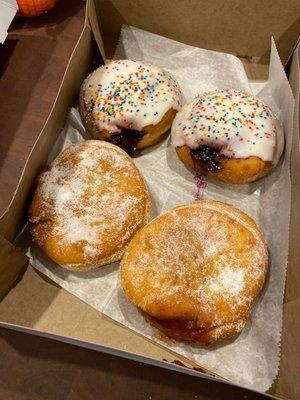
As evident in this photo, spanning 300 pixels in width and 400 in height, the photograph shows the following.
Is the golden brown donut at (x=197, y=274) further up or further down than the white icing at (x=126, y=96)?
further down

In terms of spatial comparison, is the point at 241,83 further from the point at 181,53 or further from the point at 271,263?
the point at 271,263

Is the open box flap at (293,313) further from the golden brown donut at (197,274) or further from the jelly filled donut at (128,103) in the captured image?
the jelly filled donut at (128,103)

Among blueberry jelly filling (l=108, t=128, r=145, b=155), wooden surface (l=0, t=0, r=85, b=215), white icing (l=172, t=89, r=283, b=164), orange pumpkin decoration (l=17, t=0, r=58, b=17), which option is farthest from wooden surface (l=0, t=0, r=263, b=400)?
white icing (l=172, t=89, r=283, b=164)

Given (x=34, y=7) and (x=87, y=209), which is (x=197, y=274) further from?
(x=34, y=7)

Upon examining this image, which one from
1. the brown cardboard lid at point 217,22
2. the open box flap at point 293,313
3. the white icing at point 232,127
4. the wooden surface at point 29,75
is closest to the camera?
the open box flap at point 293,313

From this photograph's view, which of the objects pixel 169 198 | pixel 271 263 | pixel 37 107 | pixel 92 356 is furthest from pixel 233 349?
pixel 37 107

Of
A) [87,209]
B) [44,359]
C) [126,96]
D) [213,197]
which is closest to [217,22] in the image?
[126,96]

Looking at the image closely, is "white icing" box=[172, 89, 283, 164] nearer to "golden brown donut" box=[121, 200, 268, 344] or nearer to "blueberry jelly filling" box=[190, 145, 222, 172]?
"blueberry jelly filling" box=[190, 145, 222, 172]

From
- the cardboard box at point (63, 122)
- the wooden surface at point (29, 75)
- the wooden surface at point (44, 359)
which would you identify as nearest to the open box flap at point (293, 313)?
the cardboard box at point (63, 122)
